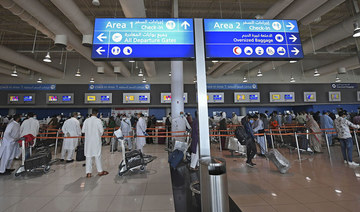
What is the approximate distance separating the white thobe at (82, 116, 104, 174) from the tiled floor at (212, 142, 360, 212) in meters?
3.42

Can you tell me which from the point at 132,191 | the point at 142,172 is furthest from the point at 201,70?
the point at 142,172

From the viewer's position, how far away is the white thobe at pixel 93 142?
167 inches

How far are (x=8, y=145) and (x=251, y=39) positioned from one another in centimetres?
674

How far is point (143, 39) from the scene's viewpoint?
2.77 metres

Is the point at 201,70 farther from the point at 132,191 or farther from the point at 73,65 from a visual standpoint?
the point at 73,65

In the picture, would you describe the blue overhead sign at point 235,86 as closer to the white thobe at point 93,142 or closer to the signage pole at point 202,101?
the white thobe at point 93,142

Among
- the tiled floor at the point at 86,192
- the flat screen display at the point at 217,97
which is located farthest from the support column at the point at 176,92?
the flat screen display at the point at 217,97

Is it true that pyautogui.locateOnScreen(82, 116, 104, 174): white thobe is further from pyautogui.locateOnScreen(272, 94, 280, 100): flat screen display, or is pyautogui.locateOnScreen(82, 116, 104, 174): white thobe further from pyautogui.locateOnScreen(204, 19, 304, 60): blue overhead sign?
pyautogui.locateOnScreen(272, 94, 280, 100): flat screen display

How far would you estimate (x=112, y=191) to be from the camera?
3318 millimetres

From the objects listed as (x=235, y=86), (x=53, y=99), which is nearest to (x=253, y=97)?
(x=235, y=86)

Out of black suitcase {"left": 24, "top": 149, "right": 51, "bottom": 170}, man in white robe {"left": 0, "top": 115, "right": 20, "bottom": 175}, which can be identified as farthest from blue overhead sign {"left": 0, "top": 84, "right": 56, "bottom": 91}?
black suitcase {"left": 24, "top": 149, "right": 51, "bottom": 170}

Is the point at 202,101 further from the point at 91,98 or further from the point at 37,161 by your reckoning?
the point at 91,98

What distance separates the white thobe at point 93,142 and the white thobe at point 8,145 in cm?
211

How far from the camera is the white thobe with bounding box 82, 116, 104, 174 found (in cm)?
425
